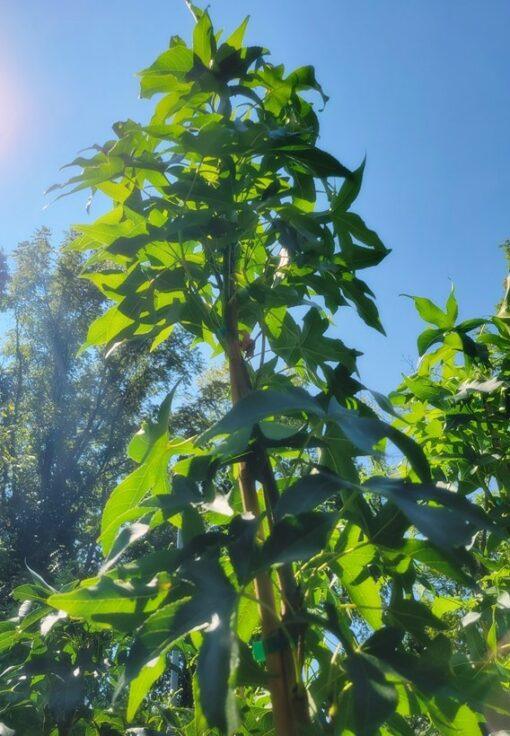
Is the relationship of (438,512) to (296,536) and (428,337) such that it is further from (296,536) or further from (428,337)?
(428,337)

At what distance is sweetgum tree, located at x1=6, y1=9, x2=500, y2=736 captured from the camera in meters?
0.52

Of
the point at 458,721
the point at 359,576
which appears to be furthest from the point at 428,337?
the point at 458,721

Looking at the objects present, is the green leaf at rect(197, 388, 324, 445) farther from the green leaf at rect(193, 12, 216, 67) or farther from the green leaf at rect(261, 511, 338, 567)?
the green leaf at rect(193, 12, 216, 67)

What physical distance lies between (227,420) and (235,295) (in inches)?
15.4

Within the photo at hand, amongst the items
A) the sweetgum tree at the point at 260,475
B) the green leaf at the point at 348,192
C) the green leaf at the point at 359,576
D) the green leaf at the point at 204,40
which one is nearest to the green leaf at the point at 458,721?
the sweetgum tree at the point at 260,475

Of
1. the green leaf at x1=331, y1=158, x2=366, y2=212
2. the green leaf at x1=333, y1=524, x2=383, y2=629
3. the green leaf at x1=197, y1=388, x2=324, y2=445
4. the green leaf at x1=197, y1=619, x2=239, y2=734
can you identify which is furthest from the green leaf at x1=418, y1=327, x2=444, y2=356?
the green leaf at x1=197, y1=619, x2=239, y2=734

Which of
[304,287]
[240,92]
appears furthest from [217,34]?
[304,287]

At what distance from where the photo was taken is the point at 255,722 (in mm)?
824

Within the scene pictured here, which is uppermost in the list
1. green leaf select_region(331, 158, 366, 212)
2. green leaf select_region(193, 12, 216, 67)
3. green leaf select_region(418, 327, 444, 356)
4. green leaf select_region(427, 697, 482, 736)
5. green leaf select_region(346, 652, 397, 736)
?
green leaf select_region(193, 12, 216, 67)

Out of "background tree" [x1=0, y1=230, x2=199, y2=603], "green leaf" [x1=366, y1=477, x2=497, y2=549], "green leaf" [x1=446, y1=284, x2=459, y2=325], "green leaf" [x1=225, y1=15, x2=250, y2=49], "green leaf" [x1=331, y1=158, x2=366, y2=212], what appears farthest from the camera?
"background tree" [x1=0, y1=230, x2=199, y2=603]

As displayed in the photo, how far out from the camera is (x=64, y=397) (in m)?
14.9

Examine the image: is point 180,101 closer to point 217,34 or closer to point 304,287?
point 217,34

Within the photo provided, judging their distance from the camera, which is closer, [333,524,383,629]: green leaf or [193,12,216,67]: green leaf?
[333,524,383,629]: green leaf

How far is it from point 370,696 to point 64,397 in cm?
1517
